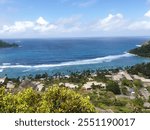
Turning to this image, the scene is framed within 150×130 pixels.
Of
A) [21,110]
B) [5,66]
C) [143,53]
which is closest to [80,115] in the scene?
[21,110]

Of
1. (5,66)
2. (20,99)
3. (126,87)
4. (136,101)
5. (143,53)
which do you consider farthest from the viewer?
(143,53)

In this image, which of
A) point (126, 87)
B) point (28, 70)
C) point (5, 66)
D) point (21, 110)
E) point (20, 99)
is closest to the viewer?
point (21, 110)

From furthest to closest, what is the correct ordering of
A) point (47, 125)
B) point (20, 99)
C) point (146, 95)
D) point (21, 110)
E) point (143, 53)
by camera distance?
point (143, 53), point (146, 95), point (20, 99), point (21, 110), point (47, 125)

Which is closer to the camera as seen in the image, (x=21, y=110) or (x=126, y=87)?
(x=21, y=110)

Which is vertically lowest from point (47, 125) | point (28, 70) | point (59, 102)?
point (28, 70)

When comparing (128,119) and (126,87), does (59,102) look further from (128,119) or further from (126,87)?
(126,87)

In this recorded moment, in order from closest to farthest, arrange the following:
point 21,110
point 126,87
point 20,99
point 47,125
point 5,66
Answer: point 47,125, point 21,110, point 20,99, point 126,87, point 5,66

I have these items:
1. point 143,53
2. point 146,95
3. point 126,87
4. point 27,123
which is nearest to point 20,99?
point 27,123

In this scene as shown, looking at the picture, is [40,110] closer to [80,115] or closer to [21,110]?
[21,110]

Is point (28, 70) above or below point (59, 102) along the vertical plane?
below
